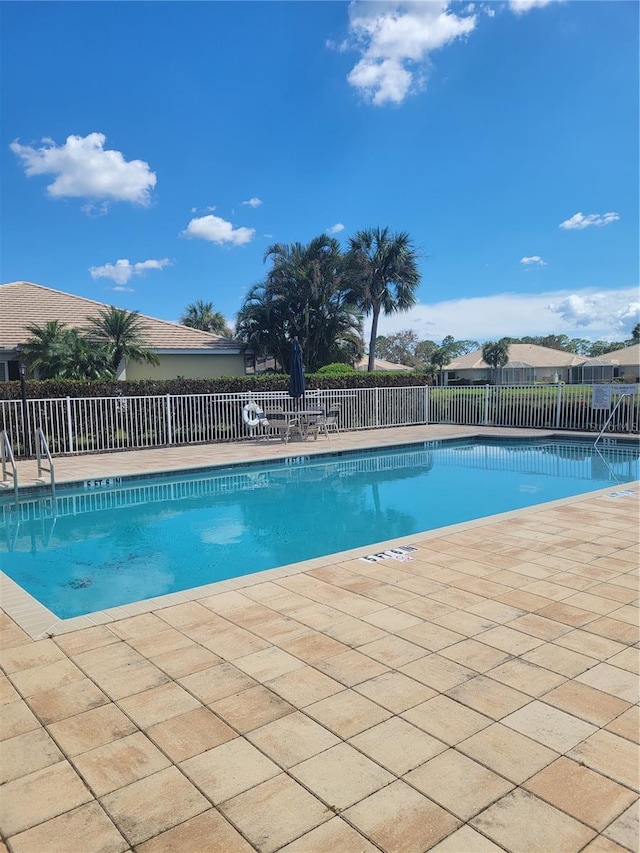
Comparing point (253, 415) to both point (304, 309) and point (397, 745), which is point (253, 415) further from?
point (397, 745)

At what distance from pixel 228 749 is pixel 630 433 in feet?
51.6

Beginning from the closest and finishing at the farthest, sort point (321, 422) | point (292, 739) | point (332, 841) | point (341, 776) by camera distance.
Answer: point (332, 841)
point (341, 776)
point (292, 739)
point (321, 422)

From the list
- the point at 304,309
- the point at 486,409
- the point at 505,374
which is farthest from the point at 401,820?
the point at 505,374

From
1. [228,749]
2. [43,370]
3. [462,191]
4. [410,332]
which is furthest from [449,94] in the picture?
[410,332]

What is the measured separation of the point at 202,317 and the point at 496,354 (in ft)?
76.2

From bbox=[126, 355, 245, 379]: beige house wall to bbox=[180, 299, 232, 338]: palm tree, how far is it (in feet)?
83.6

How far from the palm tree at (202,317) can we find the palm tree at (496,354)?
21.5 meters

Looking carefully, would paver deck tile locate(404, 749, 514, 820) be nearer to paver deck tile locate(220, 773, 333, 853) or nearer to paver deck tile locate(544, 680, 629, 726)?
paver deck tile locate(220, 773, 333, 853)

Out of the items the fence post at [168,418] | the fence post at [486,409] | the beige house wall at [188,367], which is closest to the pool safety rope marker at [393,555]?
the fence post at [168,418]

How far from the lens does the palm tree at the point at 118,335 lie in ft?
56.7

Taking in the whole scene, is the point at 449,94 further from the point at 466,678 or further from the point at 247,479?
the point at 466,678

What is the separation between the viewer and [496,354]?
139 feet

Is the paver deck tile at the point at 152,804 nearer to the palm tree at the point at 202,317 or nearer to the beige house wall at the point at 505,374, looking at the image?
the beige house wall at the point at 505,374

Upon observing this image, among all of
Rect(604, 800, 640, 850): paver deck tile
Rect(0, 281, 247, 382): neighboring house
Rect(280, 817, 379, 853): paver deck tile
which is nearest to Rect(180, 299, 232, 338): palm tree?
Rect(0, 281, 247, 382): neighboring house
